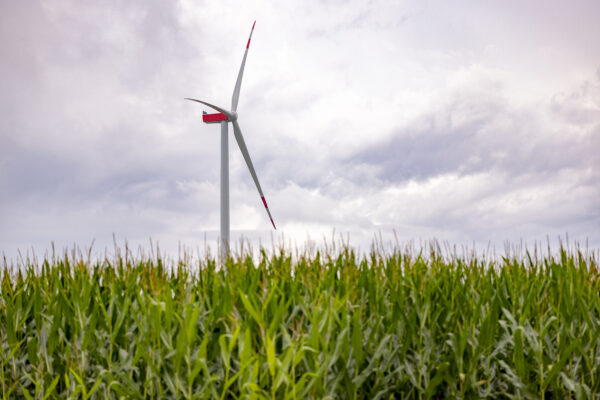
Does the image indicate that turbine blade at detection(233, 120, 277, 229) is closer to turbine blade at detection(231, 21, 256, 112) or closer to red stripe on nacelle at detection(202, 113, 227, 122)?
red stripe on nacelle at detection(202, 113, 227, 122)

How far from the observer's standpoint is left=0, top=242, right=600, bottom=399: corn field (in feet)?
19.5

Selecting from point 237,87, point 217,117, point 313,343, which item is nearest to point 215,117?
point 217,117

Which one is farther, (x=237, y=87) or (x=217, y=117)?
(x=237, y=87)

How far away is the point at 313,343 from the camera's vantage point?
18.6 ft

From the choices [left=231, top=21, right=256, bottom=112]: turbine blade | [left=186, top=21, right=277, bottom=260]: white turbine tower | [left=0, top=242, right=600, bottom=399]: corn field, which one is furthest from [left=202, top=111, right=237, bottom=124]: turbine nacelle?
[left=0, top=242, right=600, bottom=399]: corn field

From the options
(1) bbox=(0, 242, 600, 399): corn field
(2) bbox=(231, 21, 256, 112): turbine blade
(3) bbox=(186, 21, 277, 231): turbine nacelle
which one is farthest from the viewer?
(2) bbox=(231, 21, 256, 112): turbine blade

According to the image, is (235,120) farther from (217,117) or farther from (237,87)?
(237,87)

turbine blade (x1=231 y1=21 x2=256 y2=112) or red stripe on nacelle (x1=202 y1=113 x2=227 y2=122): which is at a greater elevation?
turbine blade (x1=231 y1=21 x2=256 y2=112)

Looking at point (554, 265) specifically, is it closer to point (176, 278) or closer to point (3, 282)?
point (176, 278)

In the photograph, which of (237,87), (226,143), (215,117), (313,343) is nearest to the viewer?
(313,343)

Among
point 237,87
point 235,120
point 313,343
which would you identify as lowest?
point 313,343

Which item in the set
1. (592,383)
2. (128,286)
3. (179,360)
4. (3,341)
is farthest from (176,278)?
(592,383)

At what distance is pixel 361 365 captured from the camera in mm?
6457

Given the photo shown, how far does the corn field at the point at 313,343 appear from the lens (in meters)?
5.94
